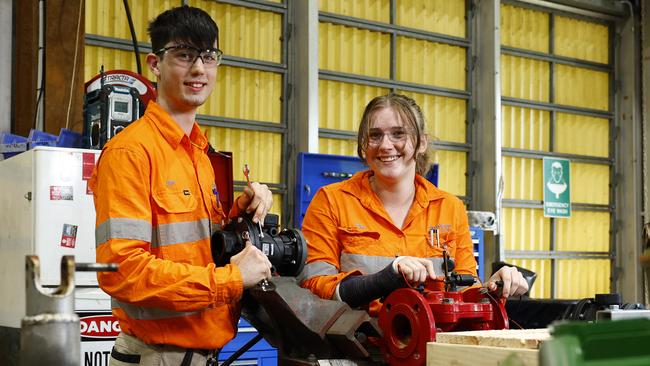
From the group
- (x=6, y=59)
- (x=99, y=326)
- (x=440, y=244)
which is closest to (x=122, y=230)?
(x=440, y=244)

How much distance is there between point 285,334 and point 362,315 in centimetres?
26

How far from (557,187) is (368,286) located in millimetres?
6735

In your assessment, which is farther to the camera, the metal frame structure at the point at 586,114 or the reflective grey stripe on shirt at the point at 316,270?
the metal frame structure at the point at 586,114

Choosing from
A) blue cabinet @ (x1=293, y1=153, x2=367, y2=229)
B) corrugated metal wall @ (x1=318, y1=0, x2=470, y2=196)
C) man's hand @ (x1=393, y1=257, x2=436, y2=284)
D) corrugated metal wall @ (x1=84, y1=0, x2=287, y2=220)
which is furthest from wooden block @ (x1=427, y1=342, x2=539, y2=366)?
corrugated metal wall @ (x1=318, y1=0, x2=470, y2=196)

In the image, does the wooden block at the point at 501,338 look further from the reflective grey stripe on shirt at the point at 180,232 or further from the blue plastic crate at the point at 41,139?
the blue plastic crate at the point at 41,139

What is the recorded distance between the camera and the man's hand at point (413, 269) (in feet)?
7.22

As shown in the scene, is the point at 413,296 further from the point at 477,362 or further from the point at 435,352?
the point at 477,362

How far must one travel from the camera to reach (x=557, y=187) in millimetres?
8609

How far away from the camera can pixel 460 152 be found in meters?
8.13

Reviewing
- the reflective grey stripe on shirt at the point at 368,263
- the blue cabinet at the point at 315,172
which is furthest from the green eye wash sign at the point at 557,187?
the reflective grey stripe on shirt at the point at 368,263

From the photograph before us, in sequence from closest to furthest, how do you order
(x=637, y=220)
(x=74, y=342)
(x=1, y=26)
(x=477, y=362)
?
(x=74, y=342), (x=477, y=362), (x=1, y=26), (x=637, y=220)

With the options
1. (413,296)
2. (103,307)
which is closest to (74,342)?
(413,296)

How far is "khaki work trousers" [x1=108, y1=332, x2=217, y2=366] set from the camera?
2043mm

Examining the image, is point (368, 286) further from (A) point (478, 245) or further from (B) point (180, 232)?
Result: (A) point (478, 245)
